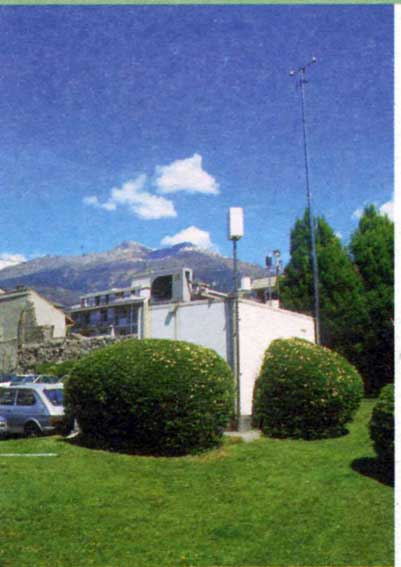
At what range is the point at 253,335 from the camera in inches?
492

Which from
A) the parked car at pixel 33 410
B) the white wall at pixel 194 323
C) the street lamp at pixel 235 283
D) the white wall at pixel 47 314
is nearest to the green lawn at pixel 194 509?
the parked car at pixel 33 410

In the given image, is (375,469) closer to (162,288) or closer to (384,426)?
(384,426)

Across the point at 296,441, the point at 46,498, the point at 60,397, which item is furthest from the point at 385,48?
the point at 60,397

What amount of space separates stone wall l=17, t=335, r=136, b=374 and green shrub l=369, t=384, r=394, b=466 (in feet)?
63.0

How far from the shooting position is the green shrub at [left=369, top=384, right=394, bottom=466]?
23.8 feet

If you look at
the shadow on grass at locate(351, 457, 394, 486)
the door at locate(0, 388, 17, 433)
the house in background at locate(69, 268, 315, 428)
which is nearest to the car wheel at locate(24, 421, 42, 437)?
the door at locate(0, 388, 17, 433)

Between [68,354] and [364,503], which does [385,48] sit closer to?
[364,503]

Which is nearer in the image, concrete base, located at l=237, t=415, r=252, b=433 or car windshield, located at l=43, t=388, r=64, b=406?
car windshield, located at l=43, t=388, r=64, b=406

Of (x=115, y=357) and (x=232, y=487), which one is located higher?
(x=115, y=357)

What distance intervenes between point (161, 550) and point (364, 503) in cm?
280

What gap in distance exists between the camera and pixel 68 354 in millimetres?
28578

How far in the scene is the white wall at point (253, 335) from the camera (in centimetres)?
1211

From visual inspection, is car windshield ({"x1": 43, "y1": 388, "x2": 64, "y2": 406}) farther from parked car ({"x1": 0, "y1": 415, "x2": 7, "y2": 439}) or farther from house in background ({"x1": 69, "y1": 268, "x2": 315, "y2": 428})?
house in background ({"x1": 69, "y1": 268, "x2": 315, "y2": 428})

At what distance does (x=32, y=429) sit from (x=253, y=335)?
523 centimetres
